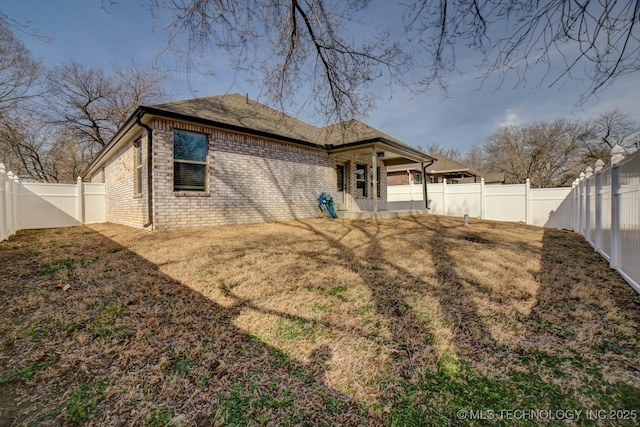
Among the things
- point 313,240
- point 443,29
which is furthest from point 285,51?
point 313,240

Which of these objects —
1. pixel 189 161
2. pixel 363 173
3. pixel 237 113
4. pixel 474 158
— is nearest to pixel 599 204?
pixel 189 161

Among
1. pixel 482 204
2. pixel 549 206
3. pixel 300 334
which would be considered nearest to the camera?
pixel 300 334

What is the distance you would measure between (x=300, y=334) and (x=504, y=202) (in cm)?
1354

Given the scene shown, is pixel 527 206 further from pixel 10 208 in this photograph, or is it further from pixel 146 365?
pixel 10 208

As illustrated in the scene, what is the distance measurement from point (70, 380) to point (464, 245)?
5.97 m

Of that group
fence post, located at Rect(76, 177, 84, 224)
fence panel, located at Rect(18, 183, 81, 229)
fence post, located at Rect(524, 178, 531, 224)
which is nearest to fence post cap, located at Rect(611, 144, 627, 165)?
fence post, located at Rect(524, 178, 531, 224)

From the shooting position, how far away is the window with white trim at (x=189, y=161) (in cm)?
720

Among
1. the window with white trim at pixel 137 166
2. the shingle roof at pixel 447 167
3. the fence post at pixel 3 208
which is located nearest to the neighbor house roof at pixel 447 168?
the shingle roof at pixel 447 167

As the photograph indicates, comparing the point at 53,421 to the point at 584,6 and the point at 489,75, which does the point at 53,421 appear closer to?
the point at 489,75

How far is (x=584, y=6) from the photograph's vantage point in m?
2.63

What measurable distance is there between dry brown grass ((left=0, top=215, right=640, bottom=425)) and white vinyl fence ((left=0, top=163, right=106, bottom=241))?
294 inches

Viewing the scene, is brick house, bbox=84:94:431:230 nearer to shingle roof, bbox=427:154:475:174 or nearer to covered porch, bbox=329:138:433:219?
covered porch, bbox=329:138:433:219

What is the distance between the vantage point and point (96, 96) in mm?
19719

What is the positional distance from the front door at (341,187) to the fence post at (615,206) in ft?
29.7
